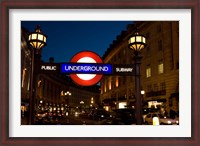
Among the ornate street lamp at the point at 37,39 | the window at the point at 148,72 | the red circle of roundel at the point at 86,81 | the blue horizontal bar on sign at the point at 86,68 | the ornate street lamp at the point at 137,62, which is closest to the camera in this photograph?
the red circle of roundel at the point at 86,81

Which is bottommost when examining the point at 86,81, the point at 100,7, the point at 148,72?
the point at 86,81

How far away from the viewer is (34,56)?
5352mm

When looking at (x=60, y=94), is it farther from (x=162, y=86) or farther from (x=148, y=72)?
(x=162, y=86)

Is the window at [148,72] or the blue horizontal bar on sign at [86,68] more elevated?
the window at [148,72]

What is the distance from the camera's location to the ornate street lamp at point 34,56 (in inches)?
201

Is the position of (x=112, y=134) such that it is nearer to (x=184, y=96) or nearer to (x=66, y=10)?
(x=184, y=96)

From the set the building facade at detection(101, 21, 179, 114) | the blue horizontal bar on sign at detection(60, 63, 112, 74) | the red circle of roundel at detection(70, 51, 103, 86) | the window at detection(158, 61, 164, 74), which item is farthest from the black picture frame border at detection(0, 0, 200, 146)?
the window at detection(158, 61, 164, 74)

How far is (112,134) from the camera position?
4.54m

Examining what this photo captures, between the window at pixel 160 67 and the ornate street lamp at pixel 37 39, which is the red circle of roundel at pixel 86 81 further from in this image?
the window at pixel 160 67

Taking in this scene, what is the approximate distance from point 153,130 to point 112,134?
0.64 metres

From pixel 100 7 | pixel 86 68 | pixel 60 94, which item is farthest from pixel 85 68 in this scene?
pixel 60 94

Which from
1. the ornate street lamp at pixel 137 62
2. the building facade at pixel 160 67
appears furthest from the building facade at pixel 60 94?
the ornate street lamp at pixel 137 62

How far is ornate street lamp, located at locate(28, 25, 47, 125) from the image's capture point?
5.11 meters
